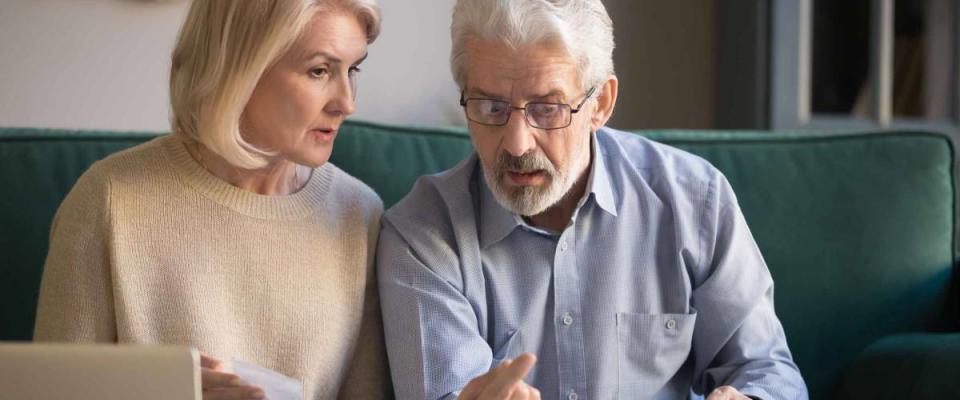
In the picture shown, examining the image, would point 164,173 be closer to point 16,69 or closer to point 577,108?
point 577,108

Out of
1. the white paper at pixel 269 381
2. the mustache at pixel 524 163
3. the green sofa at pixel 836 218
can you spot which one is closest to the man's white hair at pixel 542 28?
the mustache at pixel 524 163

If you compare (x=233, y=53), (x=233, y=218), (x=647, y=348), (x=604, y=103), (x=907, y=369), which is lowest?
(x=907, y=369)

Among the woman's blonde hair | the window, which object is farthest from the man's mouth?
the window

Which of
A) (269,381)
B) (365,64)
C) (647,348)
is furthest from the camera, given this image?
(365,64)

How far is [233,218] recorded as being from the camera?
1613 mm

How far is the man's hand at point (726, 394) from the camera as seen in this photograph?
1.57 m

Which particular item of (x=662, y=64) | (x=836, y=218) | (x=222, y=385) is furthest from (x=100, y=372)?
(x=662, y=64)

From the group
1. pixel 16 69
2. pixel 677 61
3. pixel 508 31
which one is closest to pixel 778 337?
pixel 508 31

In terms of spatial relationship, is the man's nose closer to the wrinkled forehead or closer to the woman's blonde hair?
the wrinkled forehead

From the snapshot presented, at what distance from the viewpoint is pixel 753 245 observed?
5.70 feet

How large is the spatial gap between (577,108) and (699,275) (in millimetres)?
316

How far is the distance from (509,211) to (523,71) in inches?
8.5

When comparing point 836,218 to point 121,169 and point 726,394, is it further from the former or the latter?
point 121,169

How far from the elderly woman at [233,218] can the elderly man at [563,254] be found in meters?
0.11
